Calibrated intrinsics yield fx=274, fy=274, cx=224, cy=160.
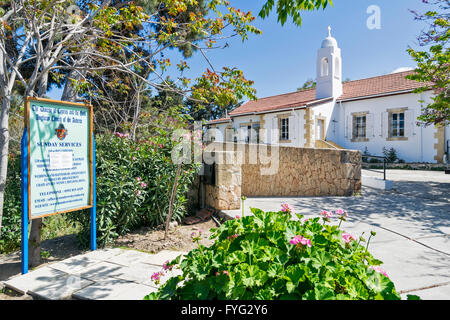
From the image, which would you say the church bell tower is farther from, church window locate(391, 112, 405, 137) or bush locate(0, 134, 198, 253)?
bush locate(0, 134, 198, 253)

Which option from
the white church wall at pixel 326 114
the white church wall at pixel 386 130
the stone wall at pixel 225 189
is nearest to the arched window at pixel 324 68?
the white church wall at pixel 326 114

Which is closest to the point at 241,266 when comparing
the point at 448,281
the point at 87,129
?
the point at 448,281

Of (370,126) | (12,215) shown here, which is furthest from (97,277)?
(370,126)

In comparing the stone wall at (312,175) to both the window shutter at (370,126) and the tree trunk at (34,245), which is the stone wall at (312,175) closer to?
the tree trunk at (34,245)

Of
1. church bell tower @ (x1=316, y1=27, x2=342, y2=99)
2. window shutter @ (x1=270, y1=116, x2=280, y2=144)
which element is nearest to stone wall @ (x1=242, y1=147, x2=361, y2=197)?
window shutter @ (x1=270, y1=116, x2=280, y2=144)

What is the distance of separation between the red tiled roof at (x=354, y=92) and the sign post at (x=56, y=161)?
49.7ft

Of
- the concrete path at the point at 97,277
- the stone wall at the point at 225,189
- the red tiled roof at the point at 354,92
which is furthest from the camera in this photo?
the red tiled roof at the point at 354,92

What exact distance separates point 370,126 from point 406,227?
48.0ft

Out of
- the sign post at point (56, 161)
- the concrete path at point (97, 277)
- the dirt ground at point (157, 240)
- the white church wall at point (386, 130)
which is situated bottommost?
the concrete path at point (97, 277)

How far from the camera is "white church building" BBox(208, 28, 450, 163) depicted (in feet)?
51.4

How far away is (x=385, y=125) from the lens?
663 inches

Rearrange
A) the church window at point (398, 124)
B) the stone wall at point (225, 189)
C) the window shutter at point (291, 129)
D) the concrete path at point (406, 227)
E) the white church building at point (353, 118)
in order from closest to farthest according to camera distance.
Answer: the concrete path at point (406, 227) < the stone wall at point (225, 189) < the white church building at point (353, 118) < the church window at point (398, 124) < the window shutter at point (291, 129)

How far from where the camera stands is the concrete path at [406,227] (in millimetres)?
2799

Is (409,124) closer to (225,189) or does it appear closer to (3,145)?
(225,189)
